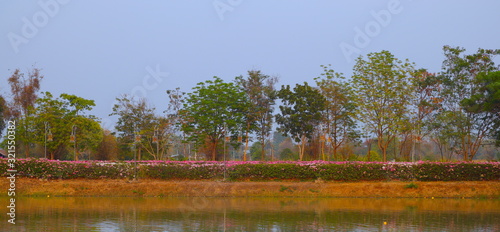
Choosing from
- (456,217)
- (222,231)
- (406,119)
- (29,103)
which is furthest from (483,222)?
(29,103)

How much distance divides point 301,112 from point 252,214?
19.3m

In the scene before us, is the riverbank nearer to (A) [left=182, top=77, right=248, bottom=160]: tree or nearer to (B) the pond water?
(B) the pond water

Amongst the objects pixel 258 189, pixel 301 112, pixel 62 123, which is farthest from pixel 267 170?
pixel 62 123

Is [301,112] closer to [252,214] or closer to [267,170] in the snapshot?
[267,170]

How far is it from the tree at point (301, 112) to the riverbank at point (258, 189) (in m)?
9.45

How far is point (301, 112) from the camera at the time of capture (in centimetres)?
3756

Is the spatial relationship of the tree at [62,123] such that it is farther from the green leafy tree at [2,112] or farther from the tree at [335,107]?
the tree at [335,107]

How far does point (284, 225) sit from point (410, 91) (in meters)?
21.7

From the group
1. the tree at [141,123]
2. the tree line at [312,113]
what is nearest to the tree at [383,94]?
the tree line at [312,113]

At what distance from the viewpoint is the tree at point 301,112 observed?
3734cm

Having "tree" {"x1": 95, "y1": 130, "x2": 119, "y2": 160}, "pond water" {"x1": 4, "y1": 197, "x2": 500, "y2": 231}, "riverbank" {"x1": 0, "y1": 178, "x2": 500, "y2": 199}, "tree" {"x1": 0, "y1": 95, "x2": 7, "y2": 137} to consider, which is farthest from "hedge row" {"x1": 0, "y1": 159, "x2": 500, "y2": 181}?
"tree" {"x1": 95, "y1": 130, "x2": 119, "y2": 160}

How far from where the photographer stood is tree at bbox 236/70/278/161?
3966cm

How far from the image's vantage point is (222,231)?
14820mm

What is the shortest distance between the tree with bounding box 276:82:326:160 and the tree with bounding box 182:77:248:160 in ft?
9.78
